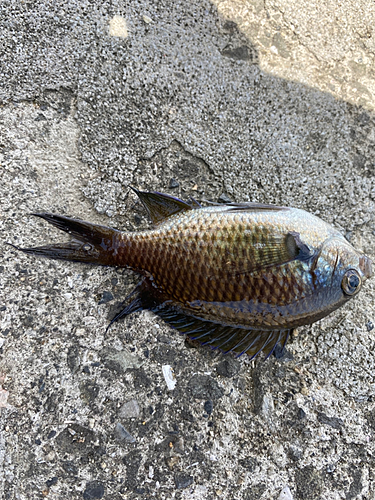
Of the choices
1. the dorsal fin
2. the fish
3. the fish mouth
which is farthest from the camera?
the dorsal fin

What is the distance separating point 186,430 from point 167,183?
1.61m

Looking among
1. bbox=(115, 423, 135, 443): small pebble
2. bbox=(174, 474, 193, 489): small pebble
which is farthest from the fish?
bbox=(174, 474, 193, 489): small pebble

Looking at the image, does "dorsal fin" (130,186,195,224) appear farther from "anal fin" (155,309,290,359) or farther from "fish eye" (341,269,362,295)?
"fish eye" (341,269,362,295)

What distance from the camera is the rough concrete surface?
190 cm

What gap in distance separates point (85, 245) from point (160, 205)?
1.73ft

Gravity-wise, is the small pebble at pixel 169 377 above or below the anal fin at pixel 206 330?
below

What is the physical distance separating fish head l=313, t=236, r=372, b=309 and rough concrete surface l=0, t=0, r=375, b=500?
0.47 metres

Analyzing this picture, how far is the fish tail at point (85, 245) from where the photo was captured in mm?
1865

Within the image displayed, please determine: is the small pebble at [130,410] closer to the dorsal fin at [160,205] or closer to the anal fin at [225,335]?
the anal fin at [225,335]

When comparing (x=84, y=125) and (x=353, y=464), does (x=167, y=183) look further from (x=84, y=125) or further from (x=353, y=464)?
(x=353, y=464)

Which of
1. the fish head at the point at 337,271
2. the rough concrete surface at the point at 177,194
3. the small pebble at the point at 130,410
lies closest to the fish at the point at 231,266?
the fish head at the point at 337,271

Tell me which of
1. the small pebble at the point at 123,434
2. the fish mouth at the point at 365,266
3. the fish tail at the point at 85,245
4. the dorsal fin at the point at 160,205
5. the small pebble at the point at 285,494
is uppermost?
the fish mouth at the point at 365,266

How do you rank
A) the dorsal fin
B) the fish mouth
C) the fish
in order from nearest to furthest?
the fish
the fish mouth
the dorsal fin

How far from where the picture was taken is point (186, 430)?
1.94m
